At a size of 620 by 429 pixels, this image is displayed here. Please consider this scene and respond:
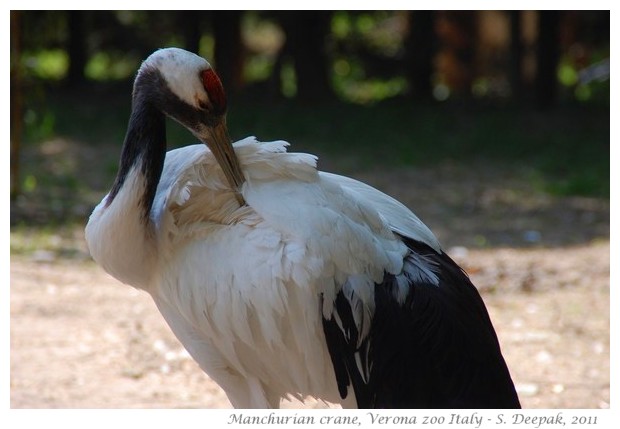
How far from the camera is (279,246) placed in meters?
3.59

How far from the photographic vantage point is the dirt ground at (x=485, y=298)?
5180 millimetres

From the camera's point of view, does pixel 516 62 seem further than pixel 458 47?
No

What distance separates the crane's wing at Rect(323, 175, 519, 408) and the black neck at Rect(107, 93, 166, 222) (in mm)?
790

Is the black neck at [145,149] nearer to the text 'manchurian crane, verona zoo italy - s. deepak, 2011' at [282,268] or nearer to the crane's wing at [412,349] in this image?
the text 'manchurian crane, verona zoo italy - s. deepak, 2011' at [282,268]

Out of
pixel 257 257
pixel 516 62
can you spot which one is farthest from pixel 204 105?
pixel 516 62

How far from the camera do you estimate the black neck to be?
3.81 m

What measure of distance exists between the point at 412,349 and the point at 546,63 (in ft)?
37.6

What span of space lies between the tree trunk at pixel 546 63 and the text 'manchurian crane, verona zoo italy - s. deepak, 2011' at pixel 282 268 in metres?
11.0

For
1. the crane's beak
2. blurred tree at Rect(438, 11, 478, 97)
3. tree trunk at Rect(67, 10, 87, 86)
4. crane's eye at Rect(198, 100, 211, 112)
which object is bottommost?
blurred tree at Rect(438, 11, 478, 97)

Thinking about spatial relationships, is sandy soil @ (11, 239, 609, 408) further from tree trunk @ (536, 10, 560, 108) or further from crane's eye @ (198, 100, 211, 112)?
tree trunk @ (536, 10, 560, 108)

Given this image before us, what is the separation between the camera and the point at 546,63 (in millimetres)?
14484

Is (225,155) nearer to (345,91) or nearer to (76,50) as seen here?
(76,50)

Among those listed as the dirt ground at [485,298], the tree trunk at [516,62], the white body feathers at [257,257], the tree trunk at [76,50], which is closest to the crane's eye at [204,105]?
the white body feathers at [257,257]

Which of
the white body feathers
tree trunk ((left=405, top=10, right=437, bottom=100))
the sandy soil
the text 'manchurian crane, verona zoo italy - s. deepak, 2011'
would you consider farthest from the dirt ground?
tree trunk ((left=405, top=10, right=437, bottom=100))
